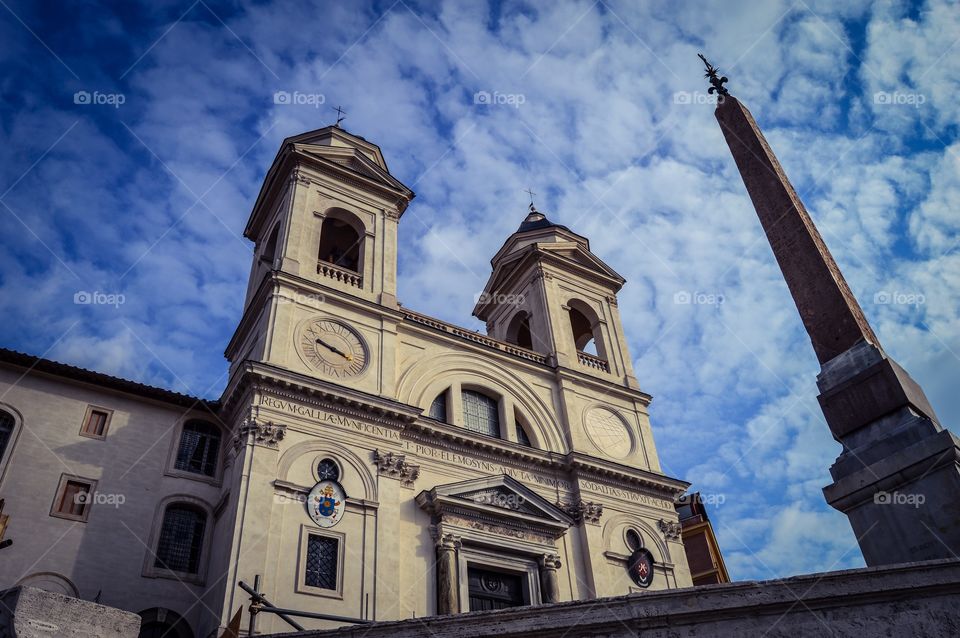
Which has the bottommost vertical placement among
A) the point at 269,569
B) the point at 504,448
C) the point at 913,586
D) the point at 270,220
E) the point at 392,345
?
the point at 913,586

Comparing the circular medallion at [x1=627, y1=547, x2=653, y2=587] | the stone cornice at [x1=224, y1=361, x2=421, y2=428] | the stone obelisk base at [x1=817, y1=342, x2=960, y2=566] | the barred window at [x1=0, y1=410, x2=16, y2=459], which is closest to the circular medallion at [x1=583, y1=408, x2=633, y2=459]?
the circular medallion at [x1=627, y1=547, x2=653, y2=587]

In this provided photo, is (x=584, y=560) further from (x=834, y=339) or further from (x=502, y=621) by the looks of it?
(x=502, y=621)

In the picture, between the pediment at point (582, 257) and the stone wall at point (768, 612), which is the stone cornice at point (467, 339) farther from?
the stone wall at point (768, 612)

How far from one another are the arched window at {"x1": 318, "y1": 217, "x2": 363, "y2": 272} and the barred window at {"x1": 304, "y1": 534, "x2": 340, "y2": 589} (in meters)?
11.6

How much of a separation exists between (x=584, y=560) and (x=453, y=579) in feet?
14.7

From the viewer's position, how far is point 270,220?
26.0 meters

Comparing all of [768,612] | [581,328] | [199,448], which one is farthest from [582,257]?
[768,612]

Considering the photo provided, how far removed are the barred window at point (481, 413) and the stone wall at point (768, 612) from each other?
48.0 feet

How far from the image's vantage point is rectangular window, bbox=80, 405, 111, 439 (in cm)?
1825

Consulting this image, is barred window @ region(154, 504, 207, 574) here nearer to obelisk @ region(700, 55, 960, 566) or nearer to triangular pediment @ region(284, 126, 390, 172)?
triangular pediment @ region(284, 126, 390, 172)

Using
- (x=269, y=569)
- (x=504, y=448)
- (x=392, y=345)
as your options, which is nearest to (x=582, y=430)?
(x=504, y=448)

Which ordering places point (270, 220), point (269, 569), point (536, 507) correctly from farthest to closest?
1. point (270, 220)
2. point (536, 507)
3. point (269, 569)

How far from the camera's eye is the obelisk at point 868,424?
28.4 feet

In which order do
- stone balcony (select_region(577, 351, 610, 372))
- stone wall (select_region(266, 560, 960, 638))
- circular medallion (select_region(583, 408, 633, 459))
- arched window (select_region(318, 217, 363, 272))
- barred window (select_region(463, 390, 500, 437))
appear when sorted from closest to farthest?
1. stone wall (select_region(266, 560, 960, 638))
2. barred window (select_region(463, 390, 500, 437))
3. circular medallion (select_region(583, 408, 633, 459))
4. arched window (select_region(318, 217, 363, 272))
5. stone balcony (select_region(577, 351, 610, 372))
